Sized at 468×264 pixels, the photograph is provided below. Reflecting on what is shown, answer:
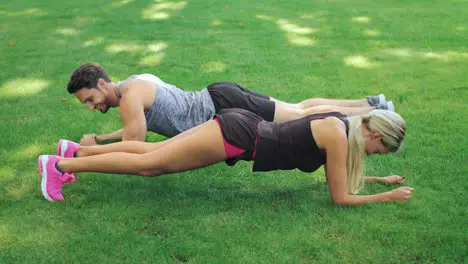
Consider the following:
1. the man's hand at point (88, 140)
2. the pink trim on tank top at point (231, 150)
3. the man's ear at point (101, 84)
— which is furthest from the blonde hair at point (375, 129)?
the man's hand at point (88, 140)

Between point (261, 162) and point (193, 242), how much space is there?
2.23 ft

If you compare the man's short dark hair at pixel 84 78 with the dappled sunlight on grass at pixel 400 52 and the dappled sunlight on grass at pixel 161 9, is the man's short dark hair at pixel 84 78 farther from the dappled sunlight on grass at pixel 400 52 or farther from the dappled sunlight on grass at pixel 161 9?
the dappled sunlight on grass at pixel 161 9

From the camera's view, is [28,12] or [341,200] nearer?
[341,200]

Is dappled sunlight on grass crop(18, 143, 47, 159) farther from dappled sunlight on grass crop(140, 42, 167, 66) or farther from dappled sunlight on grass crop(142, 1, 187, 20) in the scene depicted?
dappled sunlight on grass crop(142, 1, 187, 20)

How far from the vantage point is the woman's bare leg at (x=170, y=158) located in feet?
11.2

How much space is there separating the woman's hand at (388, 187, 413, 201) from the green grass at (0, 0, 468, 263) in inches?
2.7

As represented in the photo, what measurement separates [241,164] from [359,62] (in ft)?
10.0

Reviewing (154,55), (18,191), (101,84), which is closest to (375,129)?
(101,84)

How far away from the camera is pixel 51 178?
3.60m

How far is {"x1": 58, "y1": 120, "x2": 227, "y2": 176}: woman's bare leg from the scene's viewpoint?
340cm

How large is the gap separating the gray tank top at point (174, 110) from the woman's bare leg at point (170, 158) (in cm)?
64

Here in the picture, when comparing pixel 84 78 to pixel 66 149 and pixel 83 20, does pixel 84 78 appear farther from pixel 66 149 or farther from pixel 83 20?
pixel 83 20

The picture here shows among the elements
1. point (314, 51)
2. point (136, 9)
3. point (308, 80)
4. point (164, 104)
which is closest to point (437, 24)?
point (314, 51)

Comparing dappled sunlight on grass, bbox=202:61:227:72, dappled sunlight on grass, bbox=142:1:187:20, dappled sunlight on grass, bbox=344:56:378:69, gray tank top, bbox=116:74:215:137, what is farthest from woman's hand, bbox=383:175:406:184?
dappled sunlight on grass, bbox=142:1:187:20
